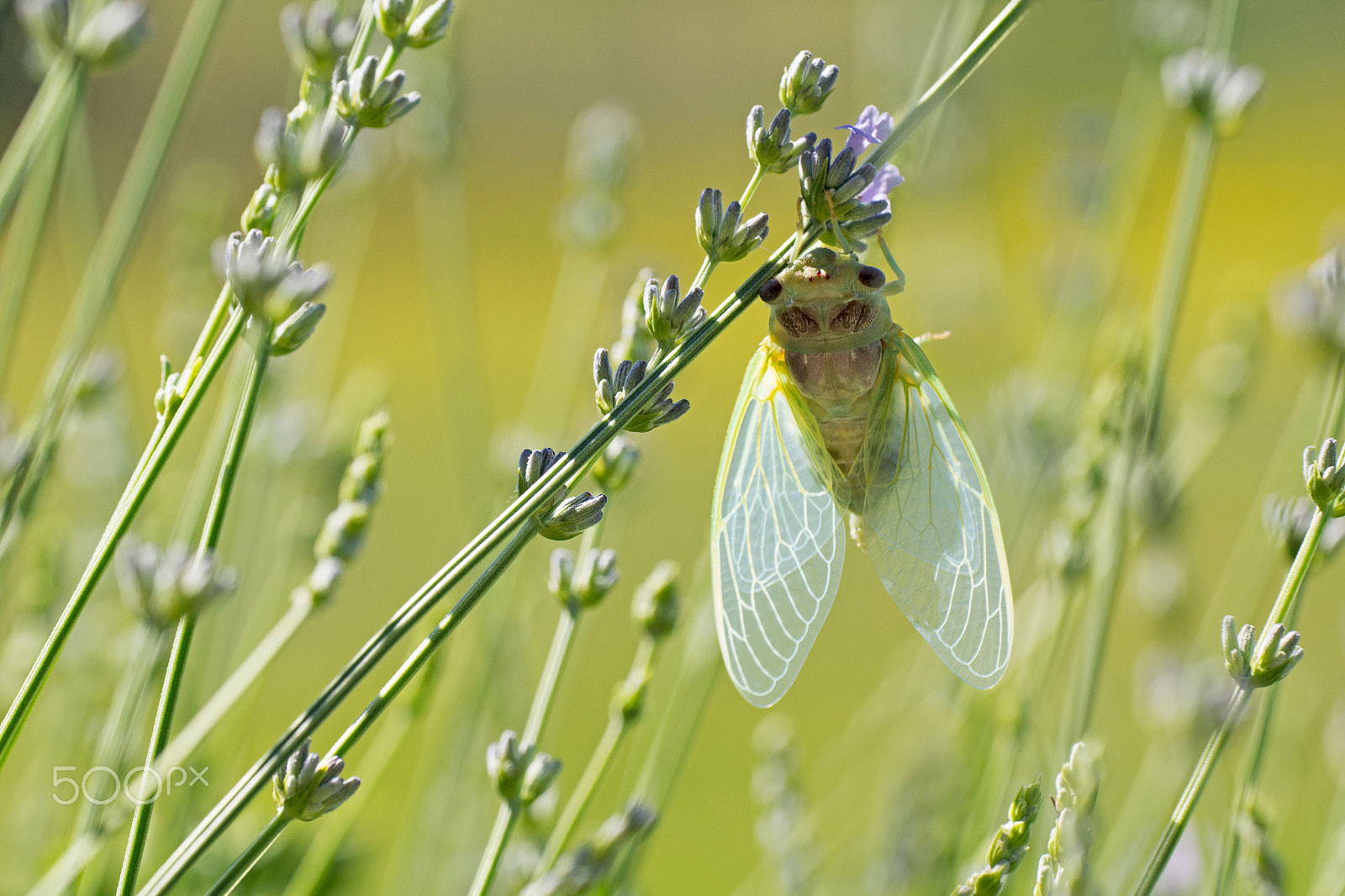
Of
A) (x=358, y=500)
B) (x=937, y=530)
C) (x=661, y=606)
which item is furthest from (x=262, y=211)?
(x=937, y=530)

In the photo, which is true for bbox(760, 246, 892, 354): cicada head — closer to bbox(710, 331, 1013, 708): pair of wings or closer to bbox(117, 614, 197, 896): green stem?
bbox(710, 331, 1013, 708): pair of wings

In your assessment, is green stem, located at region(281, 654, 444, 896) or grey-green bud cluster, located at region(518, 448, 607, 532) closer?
grey-green bud cluster, located at region(518, 448, 607, 532)

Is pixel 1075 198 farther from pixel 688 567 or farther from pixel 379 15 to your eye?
pixel 688 567

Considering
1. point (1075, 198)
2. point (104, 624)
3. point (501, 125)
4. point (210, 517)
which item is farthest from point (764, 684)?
point (501, 125)

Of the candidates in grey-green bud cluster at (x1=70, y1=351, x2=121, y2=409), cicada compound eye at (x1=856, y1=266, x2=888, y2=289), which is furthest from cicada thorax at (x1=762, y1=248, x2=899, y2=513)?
grey-green bud cluster at (x1=70, y1=351, x2=121, y2=409)

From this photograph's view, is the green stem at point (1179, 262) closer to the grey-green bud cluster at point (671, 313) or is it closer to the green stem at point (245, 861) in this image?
the grey-green bud cluster at point (671, 313)

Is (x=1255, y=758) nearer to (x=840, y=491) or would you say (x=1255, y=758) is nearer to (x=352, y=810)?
(x=840, y=491)
